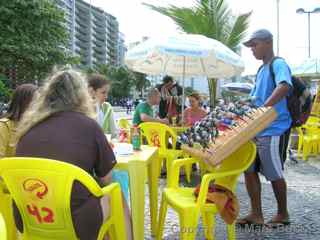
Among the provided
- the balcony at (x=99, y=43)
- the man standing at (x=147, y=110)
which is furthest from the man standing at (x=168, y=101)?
the balcony at (x=99, y=43)

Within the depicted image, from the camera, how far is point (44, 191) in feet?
7.52

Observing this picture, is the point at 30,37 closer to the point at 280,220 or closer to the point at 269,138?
the point at 269,138

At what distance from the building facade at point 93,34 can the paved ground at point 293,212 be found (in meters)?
120

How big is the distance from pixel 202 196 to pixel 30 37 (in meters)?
28.2

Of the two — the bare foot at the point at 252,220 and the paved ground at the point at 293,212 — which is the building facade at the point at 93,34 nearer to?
the paved ground at the point at 293,212

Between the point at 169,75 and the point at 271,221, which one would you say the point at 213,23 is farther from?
the point at 271,221

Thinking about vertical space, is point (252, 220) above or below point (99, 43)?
below

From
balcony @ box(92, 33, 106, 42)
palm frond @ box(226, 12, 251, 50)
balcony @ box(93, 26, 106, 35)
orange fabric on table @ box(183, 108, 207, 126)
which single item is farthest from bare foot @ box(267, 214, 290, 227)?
balcony @ box(93, 26, 106, 35)

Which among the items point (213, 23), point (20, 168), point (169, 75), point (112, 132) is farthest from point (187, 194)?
point (213, 23)

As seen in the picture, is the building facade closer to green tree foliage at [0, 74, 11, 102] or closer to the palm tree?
green tree foliage at [0, 74, 11, 102]

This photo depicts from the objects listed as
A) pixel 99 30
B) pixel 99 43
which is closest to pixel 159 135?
pixel 99 30

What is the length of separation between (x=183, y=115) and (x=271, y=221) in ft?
11.6

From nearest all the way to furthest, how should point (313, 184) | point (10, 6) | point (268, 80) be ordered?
point (268, 80), point (313, 184), point (10, 6)

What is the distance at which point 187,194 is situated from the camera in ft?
11.3
